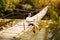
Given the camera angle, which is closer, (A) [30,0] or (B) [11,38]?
(B) [11,38]

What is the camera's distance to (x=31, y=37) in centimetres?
334

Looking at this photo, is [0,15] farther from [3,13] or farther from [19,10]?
[19,10]

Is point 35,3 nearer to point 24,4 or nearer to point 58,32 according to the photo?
point 24,4

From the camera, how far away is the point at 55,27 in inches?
120

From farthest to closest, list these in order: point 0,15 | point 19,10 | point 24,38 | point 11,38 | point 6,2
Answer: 1. point 19,10
2. point 0,15
3. point 6,2
4. point 11,38
5. point 24,38

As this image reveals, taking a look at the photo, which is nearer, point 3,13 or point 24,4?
point 3,13

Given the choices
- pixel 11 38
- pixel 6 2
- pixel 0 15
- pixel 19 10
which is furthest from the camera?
pixel 19 10

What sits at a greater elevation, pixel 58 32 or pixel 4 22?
pixel 58 32

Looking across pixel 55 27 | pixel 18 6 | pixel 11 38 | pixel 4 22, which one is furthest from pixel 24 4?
pixel 55 27

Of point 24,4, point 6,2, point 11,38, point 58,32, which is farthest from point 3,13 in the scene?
point 58,32

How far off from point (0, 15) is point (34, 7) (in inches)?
65.5

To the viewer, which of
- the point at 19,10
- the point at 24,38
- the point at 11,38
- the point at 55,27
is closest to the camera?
the point at 55,27

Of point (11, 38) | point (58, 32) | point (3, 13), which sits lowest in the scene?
point (3, 13)

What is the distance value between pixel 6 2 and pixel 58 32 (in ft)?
10.2
